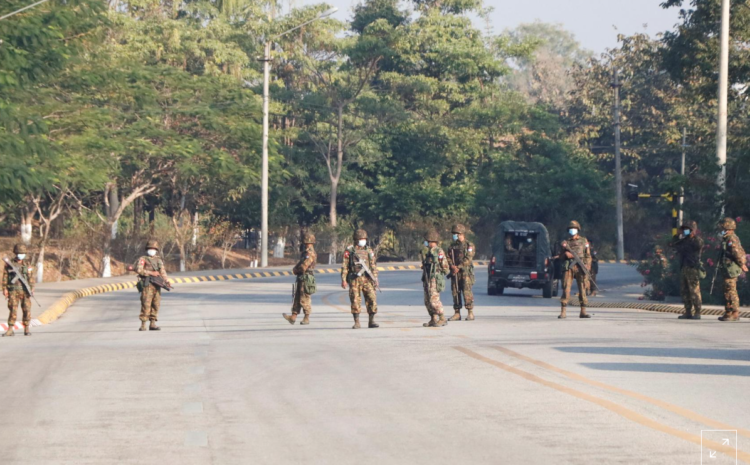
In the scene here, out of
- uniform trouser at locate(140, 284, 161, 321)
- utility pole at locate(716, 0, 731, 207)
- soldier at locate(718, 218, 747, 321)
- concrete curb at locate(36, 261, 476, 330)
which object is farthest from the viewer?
utility pole at locate(716, 0, 731, 207)

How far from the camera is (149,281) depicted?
67.5ft

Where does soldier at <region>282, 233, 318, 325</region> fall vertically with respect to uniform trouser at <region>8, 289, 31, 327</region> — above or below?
above

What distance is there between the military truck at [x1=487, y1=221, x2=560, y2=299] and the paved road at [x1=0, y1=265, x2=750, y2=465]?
12.0 meters

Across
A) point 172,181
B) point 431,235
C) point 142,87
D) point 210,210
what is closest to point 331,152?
point 210,210

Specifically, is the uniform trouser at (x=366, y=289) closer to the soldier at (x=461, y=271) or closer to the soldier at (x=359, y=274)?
the soldier at (x=359, y=274)

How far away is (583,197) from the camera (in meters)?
63.4

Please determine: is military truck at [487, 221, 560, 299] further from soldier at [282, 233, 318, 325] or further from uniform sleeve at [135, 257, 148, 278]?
uniform sleeve at [135, 257, 148, 278]

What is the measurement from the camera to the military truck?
33469 millimetres

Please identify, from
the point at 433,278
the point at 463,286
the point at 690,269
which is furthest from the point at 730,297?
the point at 433,278

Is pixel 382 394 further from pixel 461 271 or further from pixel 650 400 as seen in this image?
pixel 461 271

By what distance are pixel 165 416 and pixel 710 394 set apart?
528 cm

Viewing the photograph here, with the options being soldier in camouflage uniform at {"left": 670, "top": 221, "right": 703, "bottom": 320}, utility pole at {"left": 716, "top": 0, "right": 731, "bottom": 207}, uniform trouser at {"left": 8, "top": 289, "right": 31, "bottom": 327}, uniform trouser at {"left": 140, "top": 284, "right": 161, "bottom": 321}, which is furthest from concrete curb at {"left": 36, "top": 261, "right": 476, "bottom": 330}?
utility pole at {"left": 716, "top": 0, "right": 731, "bottom": 207}

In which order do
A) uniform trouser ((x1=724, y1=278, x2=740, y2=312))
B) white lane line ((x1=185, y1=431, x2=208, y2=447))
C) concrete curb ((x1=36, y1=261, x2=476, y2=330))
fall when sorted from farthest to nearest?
concrete curb ((x1=36, y1=261, x2=476, y2=330))
uniform trouser ((x1=724, y1=278, x2=740, y2=312))
white lane line ((x1=185, y1=431, x2=208, y2=447))

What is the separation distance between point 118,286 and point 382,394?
92.8ft
